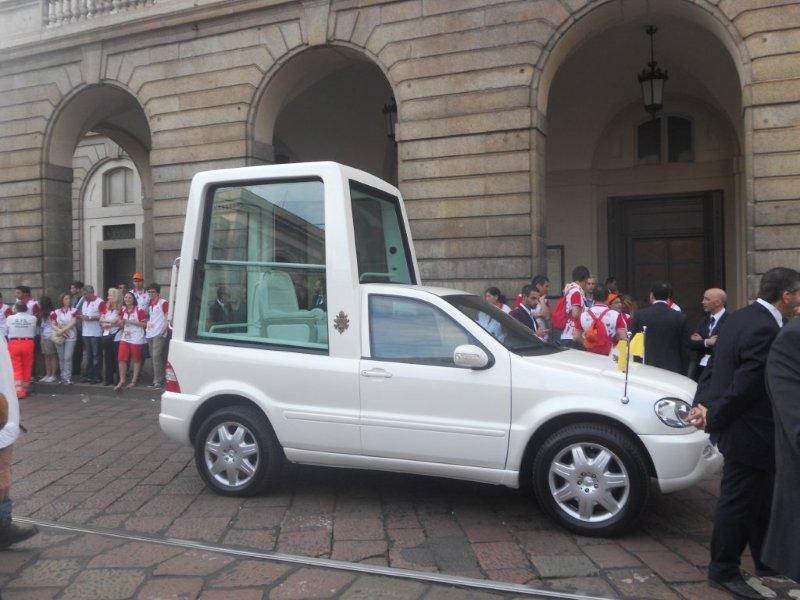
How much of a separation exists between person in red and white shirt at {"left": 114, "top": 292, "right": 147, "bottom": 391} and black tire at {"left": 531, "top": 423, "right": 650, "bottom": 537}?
845 cm

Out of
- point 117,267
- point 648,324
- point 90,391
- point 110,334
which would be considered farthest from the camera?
point 117,267

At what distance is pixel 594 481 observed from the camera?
4715mm

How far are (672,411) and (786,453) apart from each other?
170 cm

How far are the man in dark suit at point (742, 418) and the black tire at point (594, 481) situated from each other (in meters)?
0.78

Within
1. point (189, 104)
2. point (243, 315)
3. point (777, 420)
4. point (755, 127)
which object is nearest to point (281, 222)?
point (243, 315)

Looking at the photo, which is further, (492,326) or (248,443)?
(248,443)

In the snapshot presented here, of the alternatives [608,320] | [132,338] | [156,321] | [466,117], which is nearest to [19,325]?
[132,338]

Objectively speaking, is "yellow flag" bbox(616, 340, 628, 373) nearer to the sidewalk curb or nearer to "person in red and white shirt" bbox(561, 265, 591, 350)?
"person in red and white shirt" bbox(561, 265, 591, 350)

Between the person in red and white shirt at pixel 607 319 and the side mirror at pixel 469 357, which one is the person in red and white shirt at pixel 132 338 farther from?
the side mirror at pixel 469 357

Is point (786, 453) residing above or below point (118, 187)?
below

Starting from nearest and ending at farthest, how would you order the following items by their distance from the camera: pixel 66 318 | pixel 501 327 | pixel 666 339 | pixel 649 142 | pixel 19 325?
pixel 501 327 → pixel 666 339 → pixel 19 325 → pixel 66 318 → pixel 649 142

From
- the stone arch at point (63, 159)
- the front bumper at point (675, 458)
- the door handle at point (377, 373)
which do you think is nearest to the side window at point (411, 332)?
the door handle at point (377, 373)

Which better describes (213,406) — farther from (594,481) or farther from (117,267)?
(117,267)

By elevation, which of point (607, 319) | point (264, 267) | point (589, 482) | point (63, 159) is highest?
point (63, 159)
